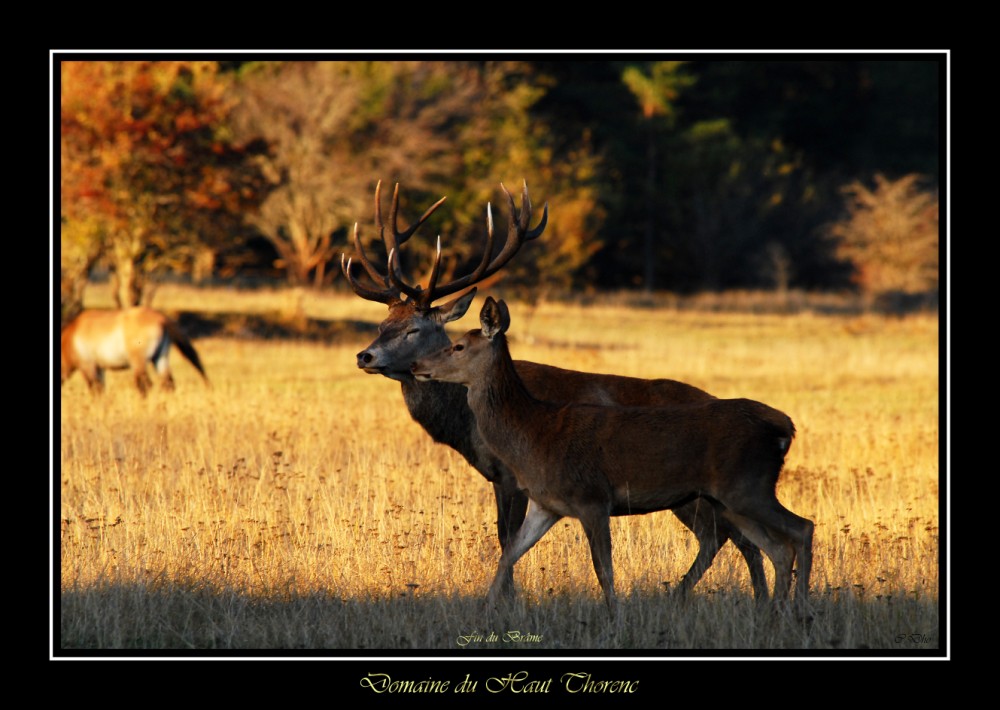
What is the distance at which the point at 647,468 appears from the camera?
264 inches

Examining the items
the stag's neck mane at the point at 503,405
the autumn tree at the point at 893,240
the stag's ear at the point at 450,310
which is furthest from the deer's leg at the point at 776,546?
the autumn tree at the point at 893,240

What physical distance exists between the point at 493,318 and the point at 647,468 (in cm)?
122

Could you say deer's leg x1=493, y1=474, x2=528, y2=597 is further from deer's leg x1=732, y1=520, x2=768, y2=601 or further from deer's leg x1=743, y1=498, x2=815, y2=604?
deer's leg x1=743, y1=498, x2=815, y2=604

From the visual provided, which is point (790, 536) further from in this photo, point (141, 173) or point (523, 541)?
point (141, 173)

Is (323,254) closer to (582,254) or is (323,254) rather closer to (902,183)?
(582,254)

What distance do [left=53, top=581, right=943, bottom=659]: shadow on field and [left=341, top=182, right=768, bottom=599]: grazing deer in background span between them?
40 cm

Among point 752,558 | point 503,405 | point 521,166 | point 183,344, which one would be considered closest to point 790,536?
point 752,558

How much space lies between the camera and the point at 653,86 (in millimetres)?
49062

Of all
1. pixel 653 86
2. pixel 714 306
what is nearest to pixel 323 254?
pixel 714 306

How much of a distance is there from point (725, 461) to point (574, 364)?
1390 centimetres

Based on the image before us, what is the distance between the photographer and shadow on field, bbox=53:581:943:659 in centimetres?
623

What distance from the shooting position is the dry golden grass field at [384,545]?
21.1ft

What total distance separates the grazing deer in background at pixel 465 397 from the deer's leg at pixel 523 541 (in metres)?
0.27

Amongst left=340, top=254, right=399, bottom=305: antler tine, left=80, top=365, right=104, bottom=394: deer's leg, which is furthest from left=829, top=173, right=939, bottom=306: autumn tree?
left=340, top=254, right=399, bottom=305: antler tine
